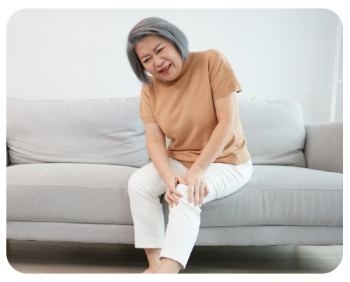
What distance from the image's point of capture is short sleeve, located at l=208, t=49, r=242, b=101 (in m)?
1.42

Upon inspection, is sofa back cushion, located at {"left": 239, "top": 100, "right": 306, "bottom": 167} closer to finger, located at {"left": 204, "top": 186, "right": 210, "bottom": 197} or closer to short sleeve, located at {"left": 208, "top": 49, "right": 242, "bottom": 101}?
short sleeve, located at {"left": 208, "top": 49, "right": 242, "bottom": 101}

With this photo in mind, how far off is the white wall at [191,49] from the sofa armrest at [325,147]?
30.6 inches

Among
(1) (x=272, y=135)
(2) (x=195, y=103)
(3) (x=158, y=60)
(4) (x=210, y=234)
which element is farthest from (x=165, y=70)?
(1) (x=272, y=135)

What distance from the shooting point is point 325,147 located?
1864 mm

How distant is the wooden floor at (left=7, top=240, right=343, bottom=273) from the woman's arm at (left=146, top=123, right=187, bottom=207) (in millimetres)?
426

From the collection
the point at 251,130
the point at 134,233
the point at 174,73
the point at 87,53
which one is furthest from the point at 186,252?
the point at 87,53

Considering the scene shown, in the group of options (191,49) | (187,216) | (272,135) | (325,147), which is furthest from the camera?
(191,49)

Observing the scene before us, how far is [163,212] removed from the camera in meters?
1.43

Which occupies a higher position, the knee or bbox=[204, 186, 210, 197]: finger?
the knee

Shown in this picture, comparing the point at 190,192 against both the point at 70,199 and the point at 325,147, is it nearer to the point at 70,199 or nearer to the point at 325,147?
the point at 70,199

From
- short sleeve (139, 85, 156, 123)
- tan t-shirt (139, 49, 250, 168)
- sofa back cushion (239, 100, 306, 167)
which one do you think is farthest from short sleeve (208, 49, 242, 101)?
sofa back cushion (239, 100, 306, 167)

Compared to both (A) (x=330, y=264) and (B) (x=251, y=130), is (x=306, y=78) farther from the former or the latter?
(A) (x=330, y=264)

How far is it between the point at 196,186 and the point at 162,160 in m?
A: 0.22

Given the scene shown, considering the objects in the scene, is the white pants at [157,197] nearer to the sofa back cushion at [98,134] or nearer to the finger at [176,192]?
the finger at [176,192]
